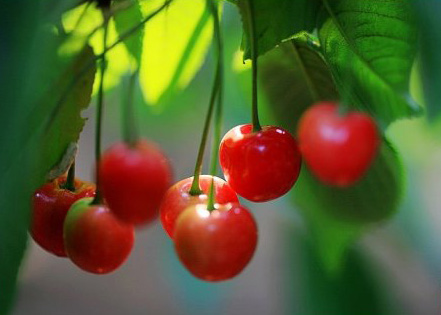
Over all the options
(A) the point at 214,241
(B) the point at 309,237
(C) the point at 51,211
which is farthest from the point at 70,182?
Answer: (B) the point at 309,237

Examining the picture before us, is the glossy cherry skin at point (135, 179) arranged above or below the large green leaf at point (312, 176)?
above

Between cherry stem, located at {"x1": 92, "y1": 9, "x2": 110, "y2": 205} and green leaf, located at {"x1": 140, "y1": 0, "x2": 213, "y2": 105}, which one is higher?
cherry stem, located at {"x1": 92, "y1": 9, "x2": 110, "y2": 205}

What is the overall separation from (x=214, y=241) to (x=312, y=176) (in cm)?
19

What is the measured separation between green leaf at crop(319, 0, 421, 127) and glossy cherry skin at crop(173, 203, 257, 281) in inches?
2.9

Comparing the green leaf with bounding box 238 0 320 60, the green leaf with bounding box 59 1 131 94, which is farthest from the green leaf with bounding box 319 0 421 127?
the green leaf with bounding box 59 1 131 94

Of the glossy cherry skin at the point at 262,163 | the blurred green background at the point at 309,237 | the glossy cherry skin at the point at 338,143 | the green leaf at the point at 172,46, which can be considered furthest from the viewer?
the blurred green background at the point at 309,237

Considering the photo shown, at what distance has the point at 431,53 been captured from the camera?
1.09 feet

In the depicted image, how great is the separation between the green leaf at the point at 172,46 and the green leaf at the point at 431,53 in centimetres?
16

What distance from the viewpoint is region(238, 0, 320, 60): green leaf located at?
1.30ft

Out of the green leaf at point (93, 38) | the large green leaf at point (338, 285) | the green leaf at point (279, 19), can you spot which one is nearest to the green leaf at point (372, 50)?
the green leaf at point (279, 19)

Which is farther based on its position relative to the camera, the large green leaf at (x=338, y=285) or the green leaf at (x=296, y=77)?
the large green leaf at (x=338, y=285)

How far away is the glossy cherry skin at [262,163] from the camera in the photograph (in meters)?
0.37

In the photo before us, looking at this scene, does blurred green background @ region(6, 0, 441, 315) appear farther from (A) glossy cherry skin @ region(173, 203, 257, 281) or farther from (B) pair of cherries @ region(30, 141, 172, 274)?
(A) glossy cherry skin @ region(173, 203, 257, 281)

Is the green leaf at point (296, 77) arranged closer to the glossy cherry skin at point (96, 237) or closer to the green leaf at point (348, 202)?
the green leaf at point (348, 202)
